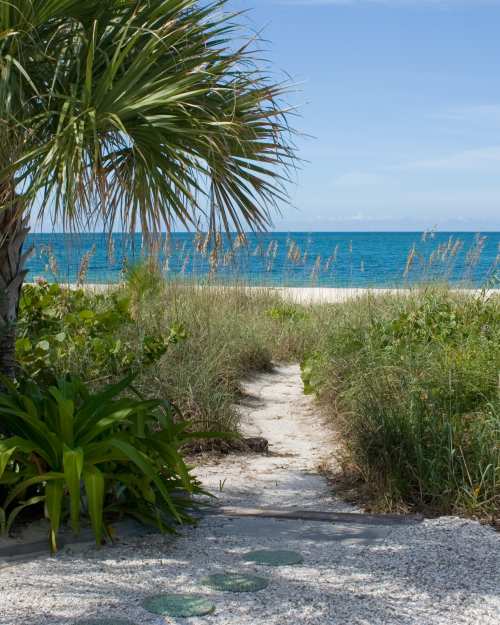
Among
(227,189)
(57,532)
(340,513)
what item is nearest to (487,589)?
(340,513)

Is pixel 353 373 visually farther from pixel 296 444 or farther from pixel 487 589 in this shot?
pixel 487 589

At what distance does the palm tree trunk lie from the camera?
164 inches

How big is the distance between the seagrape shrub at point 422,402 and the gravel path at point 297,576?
30cm

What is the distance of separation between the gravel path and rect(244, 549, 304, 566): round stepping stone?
1.9 inches

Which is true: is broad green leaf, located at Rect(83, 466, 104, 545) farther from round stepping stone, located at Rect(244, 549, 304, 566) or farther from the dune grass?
the dune grass

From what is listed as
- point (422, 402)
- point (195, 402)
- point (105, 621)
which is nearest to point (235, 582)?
point (105, 621)

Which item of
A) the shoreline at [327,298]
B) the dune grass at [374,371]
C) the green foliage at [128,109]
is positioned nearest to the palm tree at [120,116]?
the green foliage at [128,109]

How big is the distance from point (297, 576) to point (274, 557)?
221mm

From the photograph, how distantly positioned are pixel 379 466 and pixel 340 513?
505mm

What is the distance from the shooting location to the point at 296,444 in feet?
20.4

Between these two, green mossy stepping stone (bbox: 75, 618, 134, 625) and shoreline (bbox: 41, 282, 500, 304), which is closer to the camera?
green mossy stepping stone (bbox: 75, 618, 134, 625)

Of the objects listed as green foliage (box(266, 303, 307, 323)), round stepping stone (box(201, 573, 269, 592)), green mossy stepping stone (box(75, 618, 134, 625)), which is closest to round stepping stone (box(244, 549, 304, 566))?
round stepping stone (box(201, 573, 269, 592))

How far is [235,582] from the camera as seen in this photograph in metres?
3.28

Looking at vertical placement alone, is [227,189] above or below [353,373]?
above
